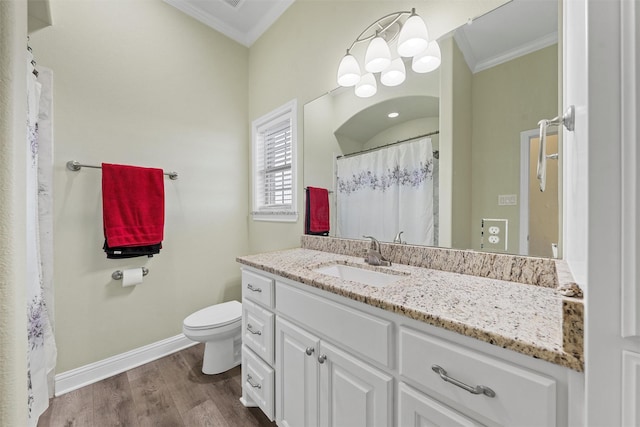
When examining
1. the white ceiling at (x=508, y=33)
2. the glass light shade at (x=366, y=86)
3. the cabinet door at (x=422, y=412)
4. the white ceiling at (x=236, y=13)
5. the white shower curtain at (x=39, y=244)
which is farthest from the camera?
the white ceiling at (x=236, y=13)

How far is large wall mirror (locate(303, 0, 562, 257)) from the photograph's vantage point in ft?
3.32

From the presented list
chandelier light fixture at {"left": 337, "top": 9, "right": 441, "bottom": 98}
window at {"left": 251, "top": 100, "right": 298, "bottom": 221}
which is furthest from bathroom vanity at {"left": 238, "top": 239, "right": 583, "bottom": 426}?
chandelier light fixture at {"left": 337, "top": 9, "right": 441, "bottom": 98}

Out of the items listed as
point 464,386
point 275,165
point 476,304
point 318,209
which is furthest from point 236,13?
point 464,386

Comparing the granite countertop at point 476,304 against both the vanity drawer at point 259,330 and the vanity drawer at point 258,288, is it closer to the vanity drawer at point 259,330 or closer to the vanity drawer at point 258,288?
the vanity drawer at point 258,288

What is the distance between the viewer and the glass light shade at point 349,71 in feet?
5.08

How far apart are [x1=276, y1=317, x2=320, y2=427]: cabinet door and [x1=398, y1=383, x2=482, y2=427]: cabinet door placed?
0.36 m

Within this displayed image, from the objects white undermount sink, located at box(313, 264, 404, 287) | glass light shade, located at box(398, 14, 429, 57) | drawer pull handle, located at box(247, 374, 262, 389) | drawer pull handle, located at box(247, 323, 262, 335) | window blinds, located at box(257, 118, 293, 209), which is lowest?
drawer pull handle, located at box(247, 374, 262, 389)

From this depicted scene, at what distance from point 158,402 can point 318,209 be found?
1.58 metres

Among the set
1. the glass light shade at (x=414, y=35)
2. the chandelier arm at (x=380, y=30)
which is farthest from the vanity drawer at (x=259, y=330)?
the chandelier arm at (x=380, y=30)

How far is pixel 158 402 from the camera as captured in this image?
1530 mm

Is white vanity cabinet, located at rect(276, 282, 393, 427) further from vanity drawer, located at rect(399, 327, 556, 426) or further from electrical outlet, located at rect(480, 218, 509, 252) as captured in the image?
electrical outlet, located at rect(480, 218, 509, 252)

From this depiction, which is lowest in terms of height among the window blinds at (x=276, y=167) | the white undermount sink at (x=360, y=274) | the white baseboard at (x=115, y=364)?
the white baseboard at (x=115, y=364)

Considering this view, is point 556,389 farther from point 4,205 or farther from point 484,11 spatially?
point 484,11

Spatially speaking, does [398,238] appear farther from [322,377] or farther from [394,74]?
[394,74]
